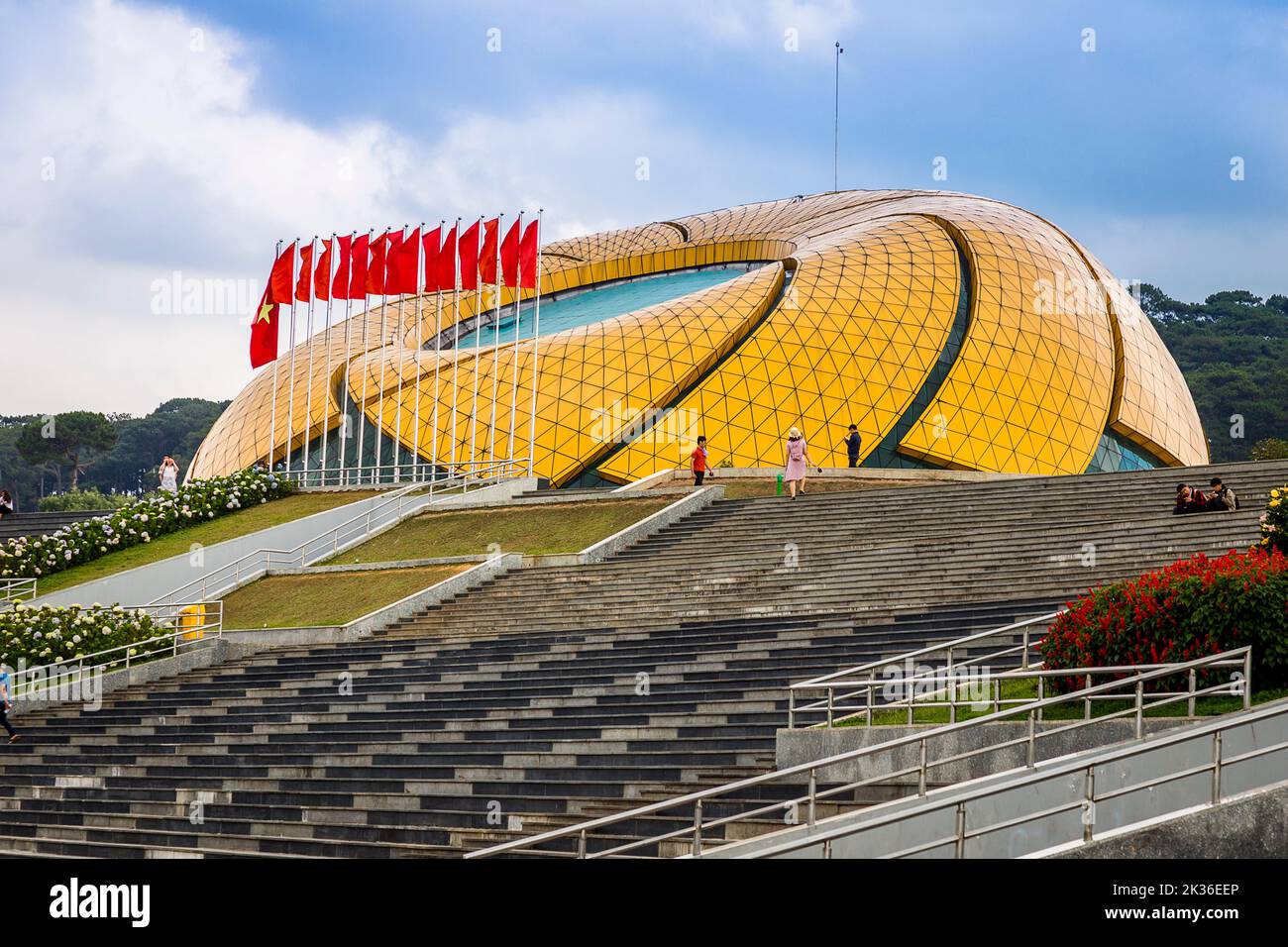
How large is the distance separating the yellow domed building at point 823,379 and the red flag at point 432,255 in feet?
7.76

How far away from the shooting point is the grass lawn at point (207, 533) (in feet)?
85.8

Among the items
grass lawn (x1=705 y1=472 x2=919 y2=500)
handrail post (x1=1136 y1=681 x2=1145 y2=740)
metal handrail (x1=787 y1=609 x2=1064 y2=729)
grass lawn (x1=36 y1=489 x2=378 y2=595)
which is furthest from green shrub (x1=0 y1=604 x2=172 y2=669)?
handrail post (x1=1136 y1=681 x2=1145 y2=740)

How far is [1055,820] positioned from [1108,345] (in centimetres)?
2676

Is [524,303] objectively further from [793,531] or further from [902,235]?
[793,531]

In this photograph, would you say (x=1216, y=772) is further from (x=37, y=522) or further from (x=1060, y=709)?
(x=37, y=522)

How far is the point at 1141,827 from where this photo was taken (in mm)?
9164

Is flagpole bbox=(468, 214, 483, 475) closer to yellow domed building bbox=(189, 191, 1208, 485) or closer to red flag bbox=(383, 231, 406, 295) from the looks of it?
yellow domed building bbox=(189, 191, 1208, 485)

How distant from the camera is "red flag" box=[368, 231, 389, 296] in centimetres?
3284

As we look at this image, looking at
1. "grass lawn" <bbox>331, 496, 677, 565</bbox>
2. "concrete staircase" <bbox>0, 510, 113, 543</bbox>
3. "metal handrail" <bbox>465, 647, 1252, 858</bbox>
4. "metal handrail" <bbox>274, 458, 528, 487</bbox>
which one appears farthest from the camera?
"metal handrail" <bbox>274, 458, 528, 487</bbox>

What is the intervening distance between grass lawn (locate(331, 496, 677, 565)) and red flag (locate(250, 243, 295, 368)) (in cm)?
821

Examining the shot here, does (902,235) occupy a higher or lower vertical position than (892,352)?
higher

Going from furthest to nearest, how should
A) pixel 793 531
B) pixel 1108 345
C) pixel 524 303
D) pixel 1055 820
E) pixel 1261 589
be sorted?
pixel 524 303, pixel 1108 345, pixel 793 531, pixel 1261 589, pixel 1055 820

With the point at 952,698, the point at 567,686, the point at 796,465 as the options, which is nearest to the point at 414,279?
the point at 796,465
